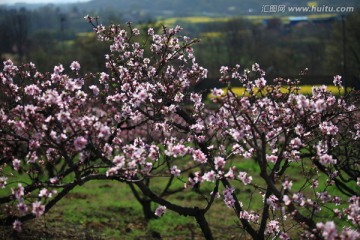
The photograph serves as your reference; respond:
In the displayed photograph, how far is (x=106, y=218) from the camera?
41.3 ft

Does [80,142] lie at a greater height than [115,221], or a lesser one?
greater

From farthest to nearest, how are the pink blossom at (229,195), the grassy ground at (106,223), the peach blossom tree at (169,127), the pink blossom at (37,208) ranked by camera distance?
the grassy ground at (106,223) < the pink blossom at (229,195) < the peach blossom tree at (169,127) < the pink blossom at (37,208)

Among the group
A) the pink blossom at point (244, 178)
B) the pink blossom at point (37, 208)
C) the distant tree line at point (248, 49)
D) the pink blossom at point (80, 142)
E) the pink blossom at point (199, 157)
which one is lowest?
the pink blossom at point (37, 208)

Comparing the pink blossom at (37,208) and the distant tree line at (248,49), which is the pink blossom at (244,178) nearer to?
the pink blossom at (37,208)

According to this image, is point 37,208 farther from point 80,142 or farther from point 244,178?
point 244,178

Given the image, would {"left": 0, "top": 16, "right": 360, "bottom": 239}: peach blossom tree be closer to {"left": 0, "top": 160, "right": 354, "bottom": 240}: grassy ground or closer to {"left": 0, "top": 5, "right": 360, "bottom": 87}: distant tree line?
{"left": 0, "top": 160, "right": 354, "bottom": 240}: grassy ground

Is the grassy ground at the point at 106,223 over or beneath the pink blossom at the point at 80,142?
beneath

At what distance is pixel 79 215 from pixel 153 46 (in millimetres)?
6249

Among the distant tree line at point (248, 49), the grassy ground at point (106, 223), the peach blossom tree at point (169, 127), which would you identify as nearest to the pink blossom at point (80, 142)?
the peach blossom tree at point (169, 127)

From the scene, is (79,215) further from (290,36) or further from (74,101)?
(290,36)

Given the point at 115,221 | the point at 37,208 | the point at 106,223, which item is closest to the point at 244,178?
the point at 37,208

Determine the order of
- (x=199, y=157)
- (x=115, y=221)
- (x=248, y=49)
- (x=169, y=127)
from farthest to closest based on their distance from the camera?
(x=248, y=49) → (x=115, y=221) → (x=169, y=127) → (x=199, y=157)

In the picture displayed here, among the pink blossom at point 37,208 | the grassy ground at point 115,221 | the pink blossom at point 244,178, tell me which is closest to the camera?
the pink blossom at point 37,208

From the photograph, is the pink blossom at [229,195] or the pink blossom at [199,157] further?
the pink blossom at [229,195]
